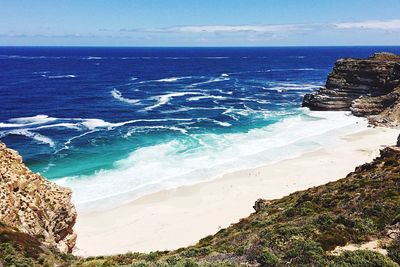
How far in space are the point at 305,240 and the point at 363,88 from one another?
246ft

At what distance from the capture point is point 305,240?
55.2ft

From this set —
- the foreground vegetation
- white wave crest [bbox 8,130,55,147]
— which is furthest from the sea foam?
the foreground vegetation

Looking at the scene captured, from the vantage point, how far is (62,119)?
77.0 metres

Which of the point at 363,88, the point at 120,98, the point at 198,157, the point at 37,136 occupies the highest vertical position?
the point at 363,88

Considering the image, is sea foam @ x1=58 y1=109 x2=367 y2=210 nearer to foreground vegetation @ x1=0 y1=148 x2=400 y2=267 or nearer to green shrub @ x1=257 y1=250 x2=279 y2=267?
foreground vegetation @ x1=0 y1=148 x2=400 y2=267

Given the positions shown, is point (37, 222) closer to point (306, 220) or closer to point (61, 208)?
point (61, 208)

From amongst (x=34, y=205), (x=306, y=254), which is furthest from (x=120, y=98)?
(x=306, y=254)

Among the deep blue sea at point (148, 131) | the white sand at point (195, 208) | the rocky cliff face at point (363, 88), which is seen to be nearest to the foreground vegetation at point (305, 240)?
the white sand at point (195, 208)

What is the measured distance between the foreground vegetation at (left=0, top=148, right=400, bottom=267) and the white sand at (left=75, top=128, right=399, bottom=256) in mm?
10287

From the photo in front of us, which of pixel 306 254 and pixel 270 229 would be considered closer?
pixel 306 254

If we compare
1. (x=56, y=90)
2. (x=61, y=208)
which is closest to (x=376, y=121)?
(x=61, y=208)

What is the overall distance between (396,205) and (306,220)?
4.35m

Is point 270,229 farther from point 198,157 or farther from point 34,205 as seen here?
point 198,157

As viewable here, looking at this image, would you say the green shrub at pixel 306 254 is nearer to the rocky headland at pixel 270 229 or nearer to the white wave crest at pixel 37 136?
the rocky headland at pixel 270 229
